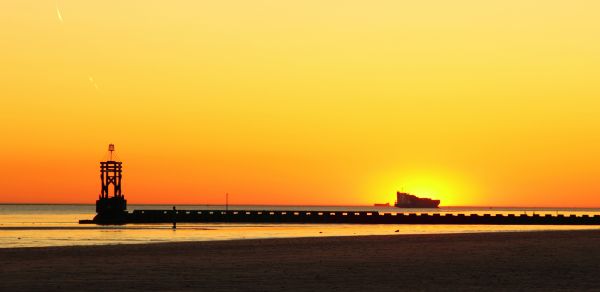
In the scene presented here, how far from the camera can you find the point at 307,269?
28.1 meters

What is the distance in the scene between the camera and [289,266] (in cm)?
2927

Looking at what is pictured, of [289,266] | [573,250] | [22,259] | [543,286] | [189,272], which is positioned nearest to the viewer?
[543,286]

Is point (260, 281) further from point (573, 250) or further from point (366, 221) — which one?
point (366, 221)

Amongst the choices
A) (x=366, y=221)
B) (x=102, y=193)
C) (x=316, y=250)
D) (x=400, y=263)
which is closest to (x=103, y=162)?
(x=102, y=193)

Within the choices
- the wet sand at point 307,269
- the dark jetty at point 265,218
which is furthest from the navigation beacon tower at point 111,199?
the wet sand at point 307,269

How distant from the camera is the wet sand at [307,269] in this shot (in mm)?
22797

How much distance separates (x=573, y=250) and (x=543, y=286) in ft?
56.0

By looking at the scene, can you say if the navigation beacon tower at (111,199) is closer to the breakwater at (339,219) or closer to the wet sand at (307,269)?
the breakwater at (339,219)

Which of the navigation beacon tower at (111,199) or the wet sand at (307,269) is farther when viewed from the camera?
the navigation beacon tower at (111,199)

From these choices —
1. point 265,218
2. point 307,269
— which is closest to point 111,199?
point 265,218

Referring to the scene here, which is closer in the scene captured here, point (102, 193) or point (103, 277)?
point (103, 277)

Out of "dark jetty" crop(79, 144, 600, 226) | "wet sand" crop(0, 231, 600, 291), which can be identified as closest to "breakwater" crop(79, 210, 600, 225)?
"dark jetty" crop(79, 144, 600, 226)

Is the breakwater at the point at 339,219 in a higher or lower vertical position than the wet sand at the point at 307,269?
higher

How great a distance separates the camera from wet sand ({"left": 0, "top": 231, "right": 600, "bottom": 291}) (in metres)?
22.8
